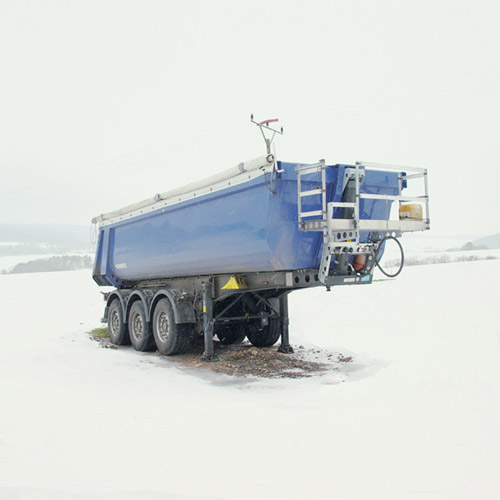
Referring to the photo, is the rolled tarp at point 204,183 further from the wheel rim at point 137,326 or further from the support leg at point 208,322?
the wheel rim at point 137,326

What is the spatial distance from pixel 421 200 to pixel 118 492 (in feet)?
20.2

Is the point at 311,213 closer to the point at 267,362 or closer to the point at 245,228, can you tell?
the point at 245,228

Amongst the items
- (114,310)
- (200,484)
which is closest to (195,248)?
(114,310)

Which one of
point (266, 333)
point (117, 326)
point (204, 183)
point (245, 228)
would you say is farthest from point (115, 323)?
point (245, 228)

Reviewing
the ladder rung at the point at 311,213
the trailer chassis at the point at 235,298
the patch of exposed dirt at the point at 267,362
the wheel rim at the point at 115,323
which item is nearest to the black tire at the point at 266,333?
the trailer chassis at the point at 235,298

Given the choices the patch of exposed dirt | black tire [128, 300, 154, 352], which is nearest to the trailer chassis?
black tire [128, 300, 154, 352]

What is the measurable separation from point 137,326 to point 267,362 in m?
3.57

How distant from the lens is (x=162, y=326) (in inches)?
412

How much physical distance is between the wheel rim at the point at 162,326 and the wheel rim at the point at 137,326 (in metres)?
0.75

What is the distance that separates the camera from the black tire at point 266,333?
10594 millimetres

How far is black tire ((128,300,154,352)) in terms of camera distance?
10875 millimetres

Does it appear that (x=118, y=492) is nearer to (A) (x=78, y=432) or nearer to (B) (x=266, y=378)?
(A) (x=78, y=432)

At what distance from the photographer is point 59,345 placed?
11320 mm

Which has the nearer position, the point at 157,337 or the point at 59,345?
the point at 157,337
